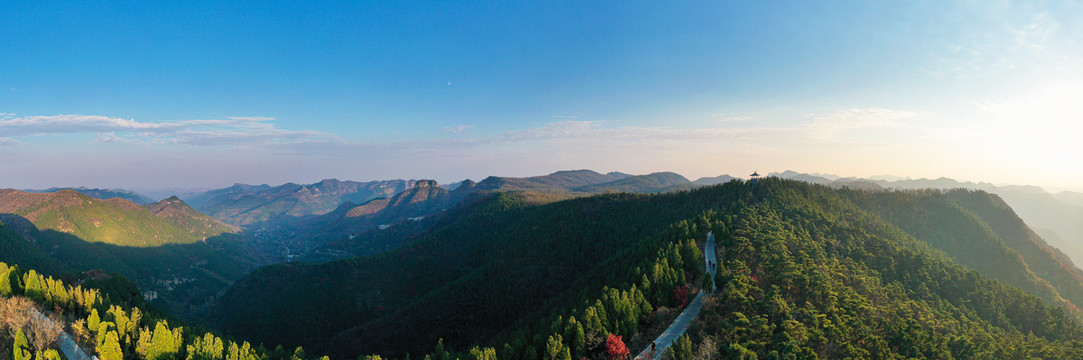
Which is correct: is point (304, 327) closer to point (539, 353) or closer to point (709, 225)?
point (539, 353)

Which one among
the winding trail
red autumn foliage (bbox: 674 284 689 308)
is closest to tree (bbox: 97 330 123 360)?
the winding trail

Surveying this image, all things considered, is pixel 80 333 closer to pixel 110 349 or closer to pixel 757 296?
pixel 110 349

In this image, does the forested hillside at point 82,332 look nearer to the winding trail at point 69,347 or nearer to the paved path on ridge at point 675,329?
the winding trail at point 69,347

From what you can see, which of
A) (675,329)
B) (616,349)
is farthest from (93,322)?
(675,329)

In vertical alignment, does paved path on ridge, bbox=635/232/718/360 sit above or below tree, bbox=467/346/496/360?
above


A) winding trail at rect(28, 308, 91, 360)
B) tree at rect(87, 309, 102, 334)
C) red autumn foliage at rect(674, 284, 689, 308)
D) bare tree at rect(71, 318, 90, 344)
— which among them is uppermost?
red autumn foliage at rect(674, 284, 689, 308)

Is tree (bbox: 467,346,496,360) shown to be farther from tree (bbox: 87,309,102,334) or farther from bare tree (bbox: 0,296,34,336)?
bare tree (bbox: 0,296,34,336)

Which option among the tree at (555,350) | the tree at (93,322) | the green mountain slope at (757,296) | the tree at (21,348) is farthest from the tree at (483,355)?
the tree at (93,322)
